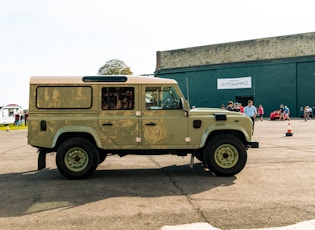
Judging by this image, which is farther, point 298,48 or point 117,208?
point 298,48

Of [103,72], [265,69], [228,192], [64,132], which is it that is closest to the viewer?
[228,192]

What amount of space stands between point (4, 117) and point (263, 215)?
41.8 metres

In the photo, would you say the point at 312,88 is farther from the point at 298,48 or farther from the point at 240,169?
the point at 240,169

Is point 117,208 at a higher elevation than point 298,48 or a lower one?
lower

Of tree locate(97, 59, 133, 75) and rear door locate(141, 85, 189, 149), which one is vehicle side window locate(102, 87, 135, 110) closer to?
rear door locate(141, 85, 189, 149)

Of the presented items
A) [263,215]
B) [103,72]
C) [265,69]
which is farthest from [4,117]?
[263,215]

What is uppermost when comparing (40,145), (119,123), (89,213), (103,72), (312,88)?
(103,72)

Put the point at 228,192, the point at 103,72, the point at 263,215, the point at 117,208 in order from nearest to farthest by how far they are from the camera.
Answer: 1. the point at 263,215
2. the point at 117,208
3. the point at 228,192
4. the point at 103,72

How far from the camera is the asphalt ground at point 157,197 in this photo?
4.55 m

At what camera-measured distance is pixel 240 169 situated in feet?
24.5

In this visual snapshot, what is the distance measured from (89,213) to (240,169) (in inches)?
148

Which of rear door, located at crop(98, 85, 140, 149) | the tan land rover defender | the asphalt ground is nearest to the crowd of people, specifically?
the asphalt ground

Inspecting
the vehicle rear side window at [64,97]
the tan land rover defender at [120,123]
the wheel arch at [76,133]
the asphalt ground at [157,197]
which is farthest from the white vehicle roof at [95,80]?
the asphalt ground at [157,197]

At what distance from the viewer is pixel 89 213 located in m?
4.92
